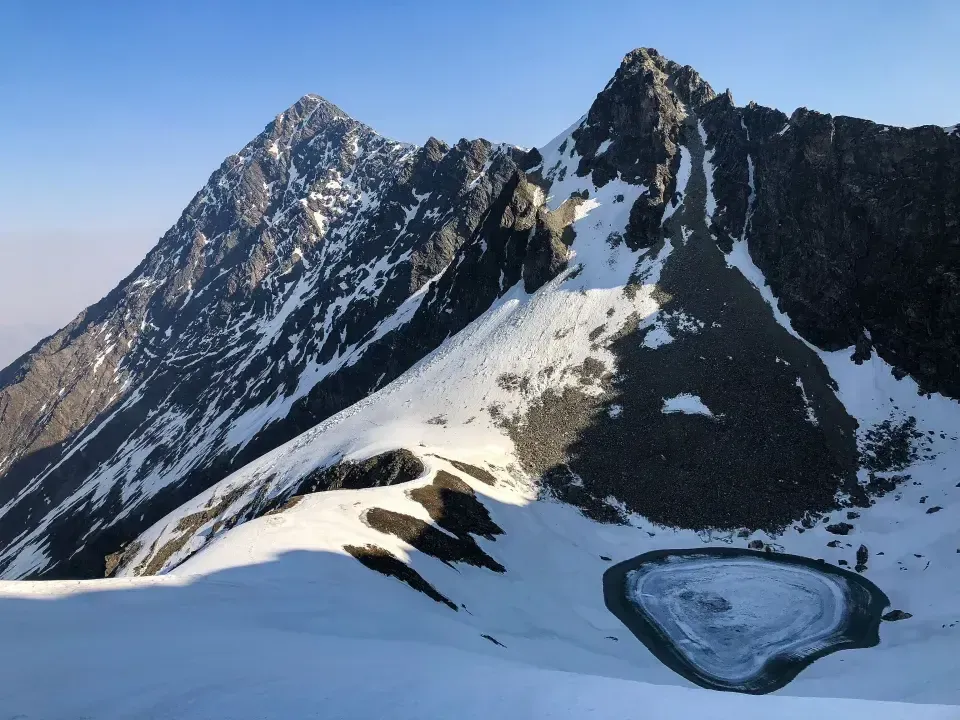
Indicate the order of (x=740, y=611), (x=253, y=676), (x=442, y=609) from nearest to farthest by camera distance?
1. (x=253, y=676)
2. (x=442, y=609)
3. (x=740, y=611)

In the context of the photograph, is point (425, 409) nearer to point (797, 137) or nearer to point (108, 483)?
point (797, 137)

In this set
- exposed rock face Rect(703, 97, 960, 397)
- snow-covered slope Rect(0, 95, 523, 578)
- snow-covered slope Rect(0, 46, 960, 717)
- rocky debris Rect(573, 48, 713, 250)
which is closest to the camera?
snow-covered slope Rect(0, 46, 960, 717)

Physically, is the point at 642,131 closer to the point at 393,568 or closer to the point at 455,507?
the point at 455,507

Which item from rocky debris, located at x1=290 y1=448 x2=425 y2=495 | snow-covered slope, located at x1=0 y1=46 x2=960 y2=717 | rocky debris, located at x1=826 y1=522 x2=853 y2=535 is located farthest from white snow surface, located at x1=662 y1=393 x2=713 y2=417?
rocky debris, located at x1=290 y1=448 x2=425 y2=495

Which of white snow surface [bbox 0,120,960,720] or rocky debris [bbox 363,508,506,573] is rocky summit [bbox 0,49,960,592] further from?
white snow surface [bbox 0,120,960,720]

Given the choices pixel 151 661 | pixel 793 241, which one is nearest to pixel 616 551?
pixel 151 661

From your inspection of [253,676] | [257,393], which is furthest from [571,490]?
[257,393]

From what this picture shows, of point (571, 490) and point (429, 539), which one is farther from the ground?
point (571, 490)
